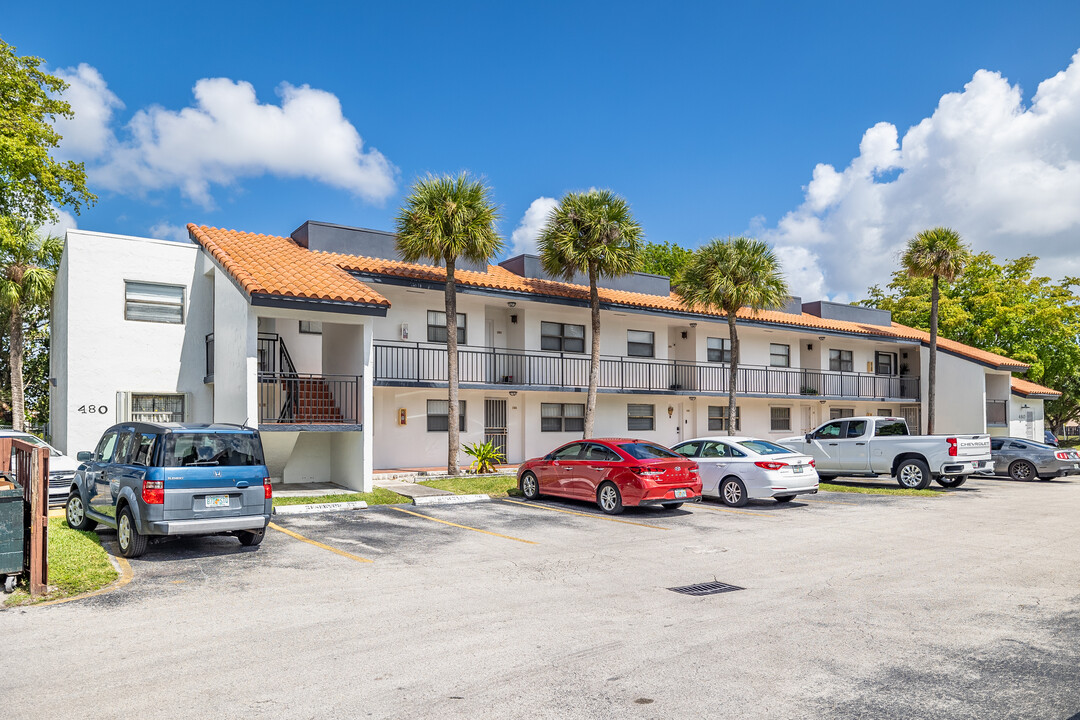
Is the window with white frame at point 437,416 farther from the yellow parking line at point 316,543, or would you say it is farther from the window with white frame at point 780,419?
the window with white frame at point 780,419

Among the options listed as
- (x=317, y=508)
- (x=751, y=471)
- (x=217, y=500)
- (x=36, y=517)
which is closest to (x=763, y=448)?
(x=751, y=471)

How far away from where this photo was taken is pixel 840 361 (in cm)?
3453

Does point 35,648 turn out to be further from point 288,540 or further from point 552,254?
point 552,254

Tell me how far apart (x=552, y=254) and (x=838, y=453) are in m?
9.79

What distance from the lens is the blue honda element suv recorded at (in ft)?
32.3

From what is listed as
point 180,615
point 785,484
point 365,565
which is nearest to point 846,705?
point 180,615

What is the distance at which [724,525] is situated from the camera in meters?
13.7

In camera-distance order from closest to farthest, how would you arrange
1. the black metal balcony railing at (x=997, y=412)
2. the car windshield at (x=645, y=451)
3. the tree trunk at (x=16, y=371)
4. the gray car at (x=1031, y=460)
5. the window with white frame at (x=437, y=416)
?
the car windshield at (x=645, y=451)
the window with white frame at (x=437, y=416)
the gray car at (x=1031, y=460)
the tree trunk at (x=16, y=371)
the black metal balcony railing at (x=997, y=412)

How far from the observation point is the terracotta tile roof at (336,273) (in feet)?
55.6

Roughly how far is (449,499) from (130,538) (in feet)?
25.0

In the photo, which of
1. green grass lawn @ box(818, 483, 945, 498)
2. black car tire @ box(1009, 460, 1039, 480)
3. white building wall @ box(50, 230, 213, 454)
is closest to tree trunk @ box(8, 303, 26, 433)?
white building wall @ box(50, 230, 213, 454)

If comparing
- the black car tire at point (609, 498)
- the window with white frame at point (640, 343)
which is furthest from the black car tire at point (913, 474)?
the black car tire at point (609, 498)

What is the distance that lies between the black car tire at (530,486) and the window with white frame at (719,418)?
14330 mm

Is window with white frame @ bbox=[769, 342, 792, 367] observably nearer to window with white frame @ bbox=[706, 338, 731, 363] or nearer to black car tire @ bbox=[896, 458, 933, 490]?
window with white frame @ bbox=[706, 338, 731, 363]
